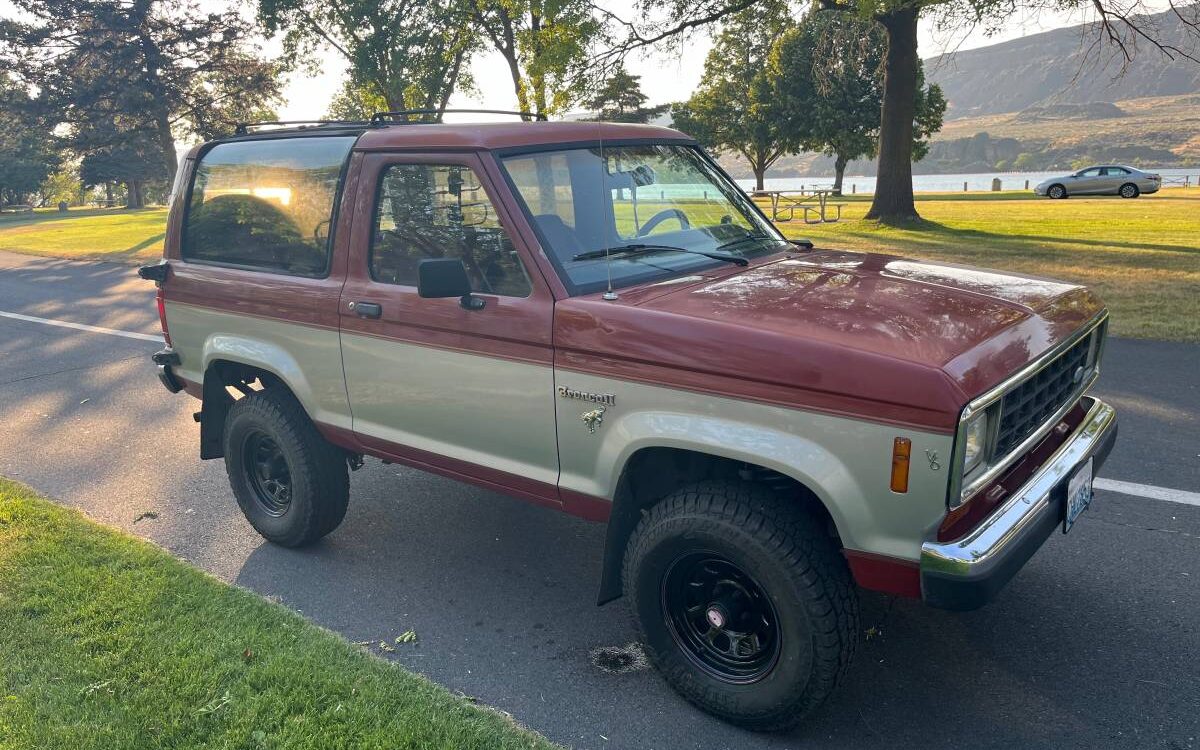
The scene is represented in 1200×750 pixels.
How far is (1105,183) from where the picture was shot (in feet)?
113

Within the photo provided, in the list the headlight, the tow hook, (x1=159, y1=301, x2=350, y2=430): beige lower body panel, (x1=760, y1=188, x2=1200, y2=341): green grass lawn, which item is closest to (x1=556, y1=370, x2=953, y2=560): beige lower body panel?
the headlight

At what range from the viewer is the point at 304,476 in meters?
4.26

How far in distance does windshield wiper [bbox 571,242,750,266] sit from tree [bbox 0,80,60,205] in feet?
198

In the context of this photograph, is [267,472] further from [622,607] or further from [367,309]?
[622,607]

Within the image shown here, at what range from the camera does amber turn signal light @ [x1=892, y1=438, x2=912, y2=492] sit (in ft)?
8.18

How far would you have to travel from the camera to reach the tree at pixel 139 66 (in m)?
46.7

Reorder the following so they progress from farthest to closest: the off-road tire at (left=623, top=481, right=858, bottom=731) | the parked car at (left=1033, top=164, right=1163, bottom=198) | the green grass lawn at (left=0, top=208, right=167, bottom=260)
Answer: the parked car at (left=1033, top=164, right=1163, bottom=198)
the green grass lawn at (left=0, top=208, right=167, bottom=260)
the off-road tire at (left=623, top=481, right=858, bottom=731)

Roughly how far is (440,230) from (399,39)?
89.1ft

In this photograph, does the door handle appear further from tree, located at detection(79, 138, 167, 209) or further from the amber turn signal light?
tree, located at detection(79, 138, 167, 209)

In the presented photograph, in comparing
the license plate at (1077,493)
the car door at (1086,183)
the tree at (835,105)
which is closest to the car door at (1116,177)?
the car door at (1086,183)

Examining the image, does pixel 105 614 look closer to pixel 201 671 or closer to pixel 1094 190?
pixel 201 671

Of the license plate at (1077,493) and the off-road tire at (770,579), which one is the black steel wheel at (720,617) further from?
the license plate at (1077,493)

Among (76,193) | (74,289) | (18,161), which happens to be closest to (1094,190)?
(74,289)

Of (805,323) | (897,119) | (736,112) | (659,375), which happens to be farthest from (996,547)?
(736,112)
